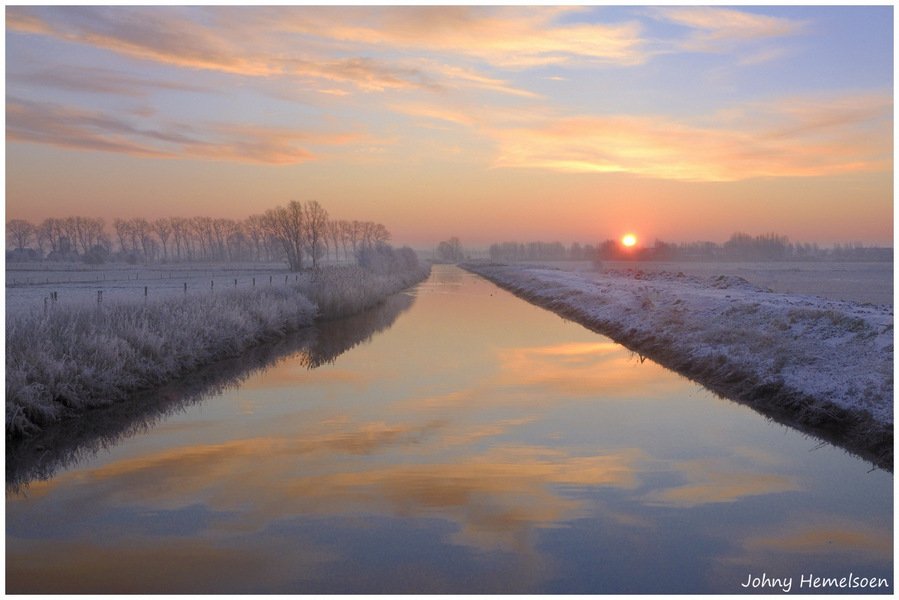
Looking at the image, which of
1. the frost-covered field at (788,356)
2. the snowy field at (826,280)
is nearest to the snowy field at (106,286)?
the frost-covered field at (788,356)

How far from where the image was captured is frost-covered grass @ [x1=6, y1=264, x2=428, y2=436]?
1270 centimetres

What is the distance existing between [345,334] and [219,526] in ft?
66.6

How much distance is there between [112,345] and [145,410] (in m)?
2.07

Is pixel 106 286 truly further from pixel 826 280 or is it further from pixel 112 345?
pixel 826 280

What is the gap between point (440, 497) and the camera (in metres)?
9.11

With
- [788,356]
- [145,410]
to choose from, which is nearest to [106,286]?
[145,410]

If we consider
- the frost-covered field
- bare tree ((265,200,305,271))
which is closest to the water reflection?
the frost-covered field
